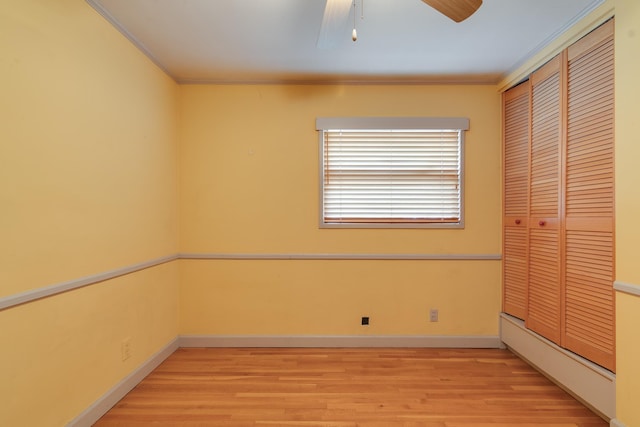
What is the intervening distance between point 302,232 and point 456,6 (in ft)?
6.75

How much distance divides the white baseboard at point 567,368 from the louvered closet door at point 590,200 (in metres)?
0.07

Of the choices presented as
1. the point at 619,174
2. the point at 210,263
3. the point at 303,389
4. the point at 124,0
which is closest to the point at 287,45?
the point at 124,0

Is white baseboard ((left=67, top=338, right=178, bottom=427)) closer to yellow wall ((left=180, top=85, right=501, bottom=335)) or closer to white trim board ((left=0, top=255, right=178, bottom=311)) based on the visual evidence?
yellow wall ((left=180, top=85, right=501, bottom=335))

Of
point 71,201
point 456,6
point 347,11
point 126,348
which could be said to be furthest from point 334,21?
point 126,348

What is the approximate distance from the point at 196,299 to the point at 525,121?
3257mm

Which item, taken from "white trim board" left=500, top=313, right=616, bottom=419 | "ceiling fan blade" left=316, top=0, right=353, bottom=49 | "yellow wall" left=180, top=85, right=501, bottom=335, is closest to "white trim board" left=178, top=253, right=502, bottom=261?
"yellow wall" left=180, top=85, right=501, bottom=335

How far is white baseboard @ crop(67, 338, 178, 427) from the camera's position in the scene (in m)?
1.83

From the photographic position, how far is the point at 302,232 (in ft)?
9.76

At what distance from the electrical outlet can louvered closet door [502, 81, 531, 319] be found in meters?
3.03

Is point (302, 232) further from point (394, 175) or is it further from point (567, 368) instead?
point (567, 368)

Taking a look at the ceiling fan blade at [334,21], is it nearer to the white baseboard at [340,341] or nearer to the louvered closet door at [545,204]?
the louvered closet door at [545,204]

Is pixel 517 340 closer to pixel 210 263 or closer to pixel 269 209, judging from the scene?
pixel 269 209

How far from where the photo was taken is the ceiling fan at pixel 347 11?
1.37 meters

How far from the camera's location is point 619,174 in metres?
1.73
